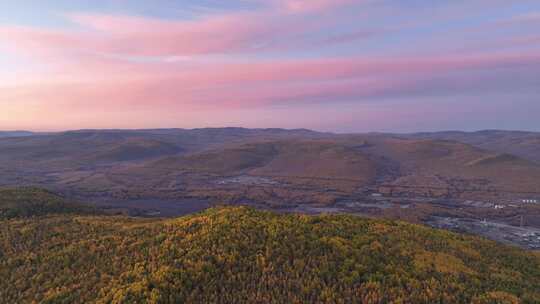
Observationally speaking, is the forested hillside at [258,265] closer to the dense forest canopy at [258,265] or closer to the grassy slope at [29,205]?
the dense forest canopy at [258,265]

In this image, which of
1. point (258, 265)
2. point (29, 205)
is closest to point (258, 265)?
point (258, 265)

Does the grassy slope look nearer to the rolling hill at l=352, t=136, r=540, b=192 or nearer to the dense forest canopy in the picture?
the dense forest canopy

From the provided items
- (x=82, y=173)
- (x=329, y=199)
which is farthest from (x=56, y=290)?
(x=82, y=173)

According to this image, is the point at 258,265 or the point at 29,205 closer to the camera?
the point at 258,265

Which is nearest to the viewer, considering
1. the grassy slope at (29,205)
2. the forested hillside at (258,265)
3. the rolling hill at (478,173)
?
the forested hillside at (258,265)

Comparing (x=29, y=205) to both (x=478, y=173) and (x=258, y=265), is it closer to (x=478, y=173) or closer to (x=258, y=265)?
(x=258, y=265)

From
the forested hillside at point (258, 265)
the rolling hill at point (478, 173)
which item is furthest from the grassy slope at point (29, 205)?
the rolling hill at point (478, 173)
